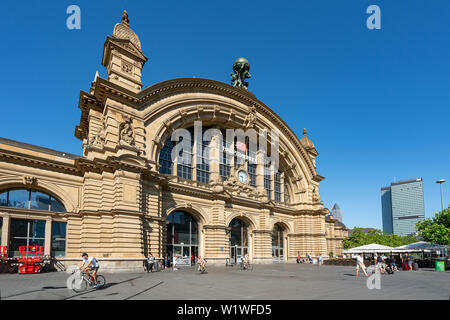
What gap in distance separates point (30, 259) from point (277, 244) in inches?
1283

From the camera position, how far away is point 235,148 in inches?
1718

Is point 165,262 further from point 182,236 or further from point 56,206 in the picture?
point 56,206

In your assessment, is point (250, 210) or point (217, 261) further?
point (250, 210)

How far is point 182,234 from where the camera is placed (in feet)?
112

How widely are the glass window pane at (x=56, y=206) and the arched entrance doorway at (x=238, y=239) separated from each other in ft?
64.0

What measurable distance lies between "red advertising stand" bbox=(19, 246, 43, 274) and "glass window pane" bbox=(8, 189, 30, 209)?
3.20 meters

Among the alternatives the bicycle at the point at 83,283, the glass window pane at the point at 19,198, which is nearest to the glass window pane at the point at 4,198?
the glass window pane at the point at 19,198

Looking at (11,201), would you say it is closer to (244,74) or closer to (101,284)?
(101,284)

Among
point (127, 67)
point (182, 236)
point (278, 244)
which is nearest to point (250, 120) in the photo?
point (182, 236)

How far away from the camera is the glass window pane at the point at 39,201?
2535 cm

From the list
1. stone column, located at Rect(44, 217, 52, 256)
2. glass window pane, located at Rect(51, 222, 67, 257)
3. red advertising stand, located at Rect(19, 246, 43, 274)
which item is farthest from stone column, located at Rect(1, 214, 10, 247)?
glass window pane, located at Rect(51, 222, 67, 257)

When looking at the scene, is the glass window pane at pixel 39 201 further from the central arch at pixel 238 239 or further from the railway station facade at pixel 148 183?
the central arch at pixel 238 239
